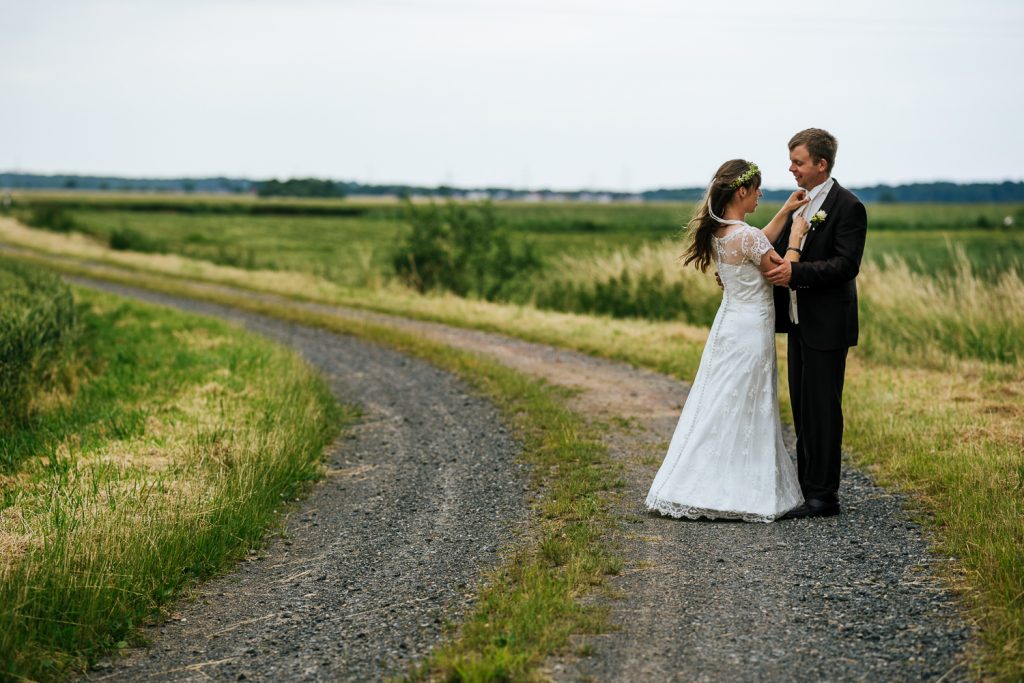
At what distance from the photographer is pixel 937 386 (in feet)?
34.9

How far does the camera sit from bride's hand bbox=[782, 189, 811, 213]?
A: 622cm

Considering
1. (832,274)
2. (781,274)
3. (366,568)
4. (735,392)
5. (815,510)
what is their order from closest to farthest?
(366,568)
(832,274)
(781,274)
(815,510)
(735,392)

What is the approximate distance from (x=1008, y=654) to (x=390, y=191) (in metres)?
174

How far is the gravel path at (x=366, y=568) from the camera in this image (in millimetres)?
4586

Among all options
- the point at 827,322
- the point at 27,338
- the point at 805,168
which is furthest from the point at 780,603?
the point at 27,338

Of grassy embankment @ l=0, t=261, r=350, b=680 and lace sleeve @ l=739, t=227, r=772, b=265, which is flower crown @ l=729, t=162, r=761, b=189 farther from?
grassy embankment @ l=0, t=261, r=350, b=680

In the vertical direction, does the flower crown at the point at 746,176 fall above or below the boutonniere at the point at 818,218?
above

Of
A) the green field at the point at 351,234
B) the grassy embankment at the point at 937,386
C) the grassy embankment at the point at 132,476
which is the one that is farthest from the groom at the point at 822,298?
the green field at the point at 351,234

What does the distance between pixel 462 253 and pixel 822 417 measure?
17820mm

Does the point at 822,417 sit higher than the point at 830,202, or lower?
lower

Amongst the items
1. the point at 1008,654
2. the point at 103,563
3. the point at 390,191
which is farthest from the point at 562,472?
the point at 390,191

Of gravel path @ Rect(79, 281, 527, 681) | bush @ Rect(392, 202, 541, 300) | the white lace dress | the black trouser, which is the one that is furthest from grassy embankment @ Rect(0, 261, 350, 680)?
bush @ Rect(392, 202, 541, 300)

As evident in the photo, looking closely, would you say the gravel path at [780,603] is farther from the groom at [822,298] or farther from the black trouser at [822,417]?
the groom at [822,298]

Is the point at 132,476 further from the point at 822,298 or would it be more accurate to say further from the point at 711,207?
the point at 822,298
